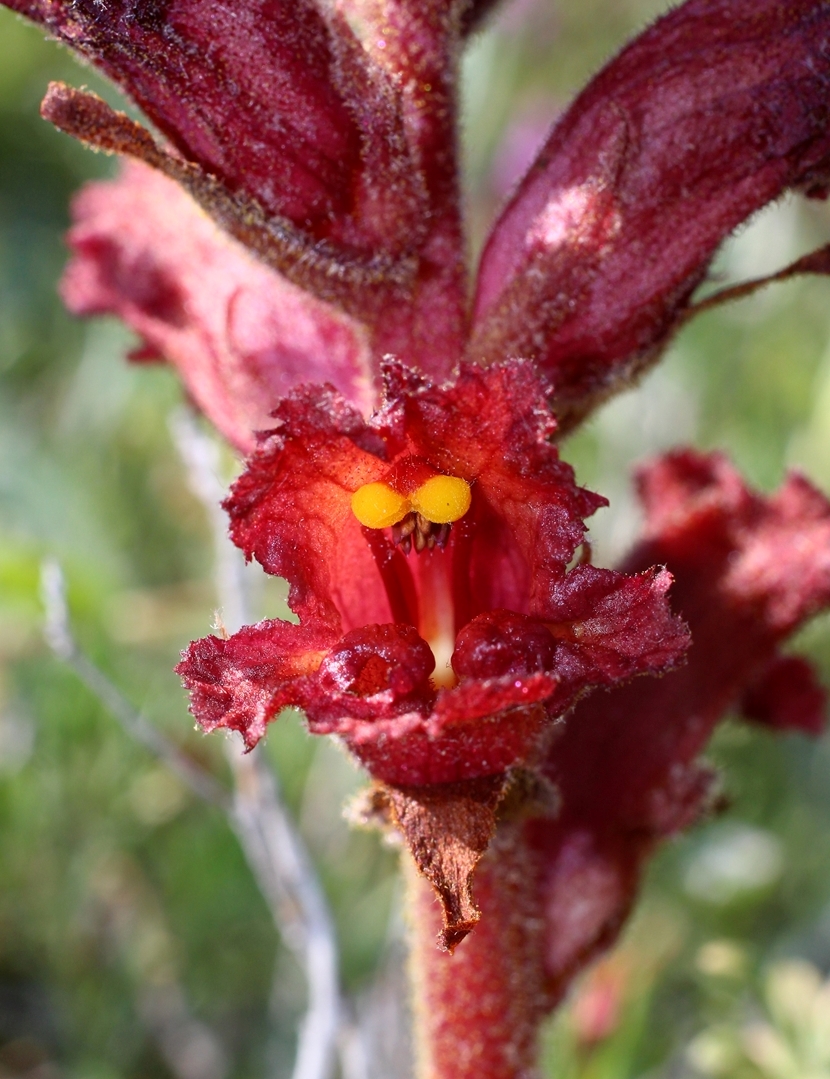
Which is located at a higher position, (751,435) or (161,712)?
(751,435)

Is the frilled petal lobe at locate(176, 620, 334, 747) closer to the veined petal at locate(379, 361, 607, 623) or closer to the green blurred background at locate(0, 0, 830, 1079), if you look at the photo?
the veined petal at locate(379, 361, 607, 623)

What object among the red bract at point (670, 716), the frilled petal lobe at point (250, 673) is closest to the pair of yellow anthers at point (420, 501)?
the frilled petal lobe at point (250, 673)

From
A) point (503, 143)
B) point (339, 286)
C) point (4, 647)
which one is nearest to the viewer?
point (339, 286)

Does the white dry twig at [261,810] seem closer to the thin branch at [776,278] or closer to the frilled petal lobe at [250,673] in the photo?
the frilled petal lobe at [250,673]

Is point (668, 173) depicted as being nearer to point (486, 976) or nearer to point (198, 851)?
point (486, 976)

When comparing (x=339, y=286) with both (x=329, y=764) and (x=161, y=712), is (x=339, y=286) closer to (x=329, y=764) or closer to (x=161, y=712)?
(x=161, y=712)

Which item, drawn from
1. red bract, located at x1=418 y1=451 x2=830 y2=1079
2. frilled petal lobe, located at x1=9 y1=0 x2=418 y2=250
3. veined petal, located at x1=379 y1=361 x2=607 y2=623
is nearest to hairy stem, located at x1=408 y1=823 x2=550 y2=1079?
red bract, located at x1=418 y1=451 x2=830 y2=1079

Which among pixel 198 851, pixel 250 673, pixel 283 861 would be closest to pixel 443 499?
pixel 250 673

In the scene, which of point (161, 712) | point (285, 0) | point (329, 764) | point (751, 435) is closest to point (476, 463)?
point (285, 0)
